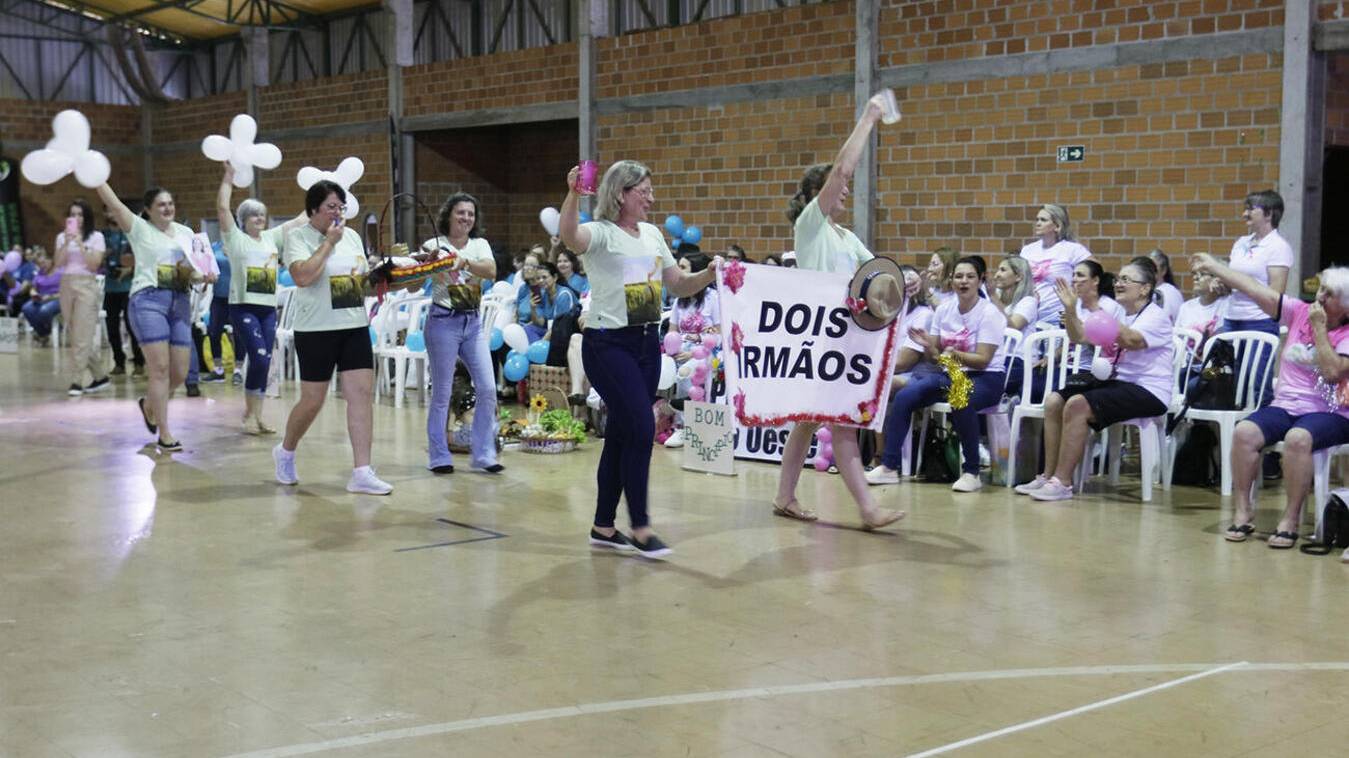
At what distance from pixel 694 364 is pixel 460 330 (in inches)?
62.7

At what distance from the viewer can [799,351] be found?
6.32 meters

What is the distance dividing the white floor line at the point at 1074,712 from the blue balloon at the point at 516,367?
6.92 m

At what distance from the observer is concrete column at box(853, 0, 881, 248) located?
38.8ft

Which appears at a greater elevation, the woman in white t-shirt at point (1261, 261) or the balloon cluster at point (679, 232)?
the balloon cluster at point (679, 232)

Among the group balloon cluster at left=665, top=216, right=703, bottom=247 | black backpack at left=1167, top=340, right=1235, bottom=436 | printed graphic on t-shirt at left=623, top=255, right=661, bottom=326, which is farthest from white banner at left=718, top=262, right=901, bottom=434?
balloon cluster at left=665, top=216, right=703, bottom=247

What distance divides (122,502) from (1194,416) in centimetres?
558

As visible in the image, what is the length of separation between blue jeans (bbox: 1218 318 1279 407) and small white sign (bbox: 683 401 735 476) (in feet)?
9.23

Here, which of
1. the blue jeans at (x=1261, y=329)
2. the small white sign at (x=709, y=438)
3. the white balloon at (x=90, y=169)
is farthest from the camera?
the small white sign at (x=709, y=438)

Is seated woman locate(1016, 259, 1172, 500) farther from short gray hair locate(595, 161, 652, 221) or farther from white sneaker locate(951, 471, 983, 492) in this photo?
short gray hair locate(595, 161, 652, 221)

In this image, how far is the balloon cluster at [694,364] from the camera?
8703 mm

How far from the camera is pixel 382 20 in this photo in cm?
1898

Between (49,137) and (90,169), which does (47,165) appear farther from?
(49,137)

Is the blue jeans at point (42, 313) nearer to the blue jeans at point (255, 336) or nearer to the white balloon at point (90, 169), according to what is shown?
the blue jeans at point (255, 336)

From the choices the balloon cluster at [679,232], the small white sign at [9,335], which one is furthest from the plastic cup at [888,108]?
the small white sign at [9,335]
